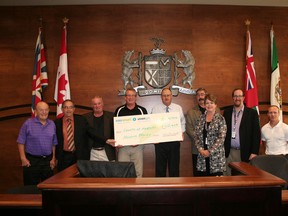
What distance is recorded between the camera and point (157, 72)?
4.81 metres

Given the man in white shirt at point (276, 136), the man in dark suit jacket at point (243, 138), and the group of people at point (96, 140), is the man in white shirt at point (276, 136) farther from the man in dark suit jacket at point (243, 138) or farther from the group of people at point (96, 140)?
the man in dark suit jacket at point (243, 138)

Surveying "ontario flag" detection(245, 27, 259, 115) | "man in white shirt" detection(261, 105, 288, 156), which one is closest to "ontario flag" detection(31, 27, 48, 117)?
"ontario flag" detection(245, 27, 259, 115)

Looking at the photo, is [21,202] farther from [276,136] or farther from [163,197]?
[276,136]

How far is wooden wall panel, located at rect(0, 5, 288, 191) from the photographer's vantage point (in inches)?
192

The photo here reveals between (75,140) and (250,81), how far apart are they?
312 cm

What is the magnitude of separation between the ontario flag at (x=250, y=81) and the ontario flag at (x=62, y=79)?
10.2 ft

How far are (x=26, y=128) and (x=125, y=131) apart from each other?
1.29m

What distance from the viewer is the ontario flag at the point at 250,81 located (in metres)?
4.58

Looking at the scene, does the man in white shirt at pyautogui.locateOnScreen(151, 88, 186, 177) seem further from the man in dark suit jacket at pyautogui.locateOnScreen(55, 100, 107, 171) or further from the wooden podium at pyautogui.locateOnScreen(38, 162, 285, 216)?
the wooden podium at pyautogui.locateOnScreen(38, 162, 285, 216)

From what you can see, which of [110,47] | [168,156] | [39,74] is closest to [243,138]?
[168,156]

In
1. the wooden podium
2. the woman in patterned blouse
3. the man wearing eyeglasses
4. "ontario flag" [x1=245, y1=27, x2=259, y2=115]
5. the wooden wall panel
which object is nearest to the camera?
the wooden podium

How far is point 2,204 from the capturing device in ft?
5.43

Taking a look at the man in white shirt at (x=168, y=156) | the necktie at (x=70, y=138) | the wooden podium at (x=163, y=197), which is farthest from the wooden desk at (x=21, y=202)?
the man in white shirt at (x=168, y=156)

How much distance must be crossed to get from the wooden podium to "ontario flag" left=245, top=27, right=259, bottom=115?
320 centimetres
